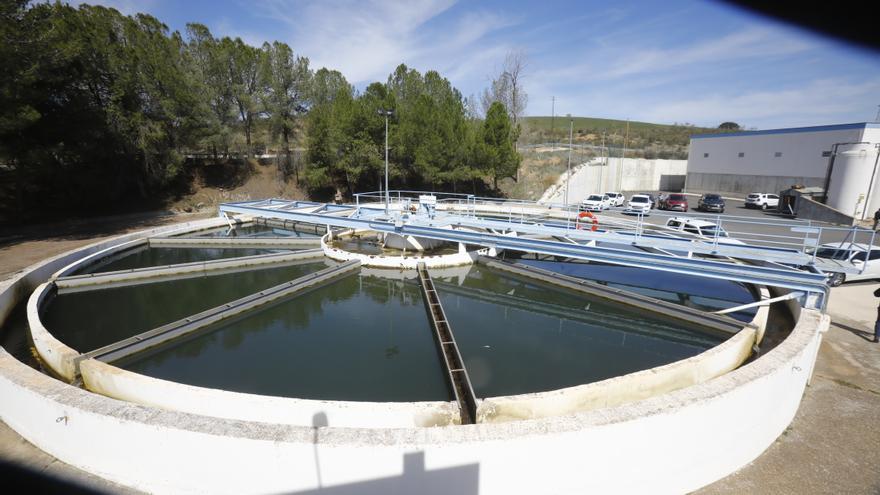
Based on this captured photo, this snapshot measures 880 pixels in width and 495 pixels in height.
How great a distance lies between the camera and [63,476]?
14.9ft

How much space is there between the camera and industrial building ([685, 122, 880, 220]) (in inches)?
906

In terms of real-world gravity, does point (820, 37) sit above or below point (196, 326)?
above

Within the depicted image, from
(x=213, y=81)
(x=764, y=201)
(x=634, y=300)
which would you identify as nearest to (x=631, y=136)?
(x=764, y=201)

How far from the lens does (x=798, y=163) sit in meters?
29.6

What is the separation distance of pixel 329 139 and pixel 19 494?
84.4 ft

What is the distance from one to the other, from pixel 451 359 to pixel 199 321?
5897 millimetres

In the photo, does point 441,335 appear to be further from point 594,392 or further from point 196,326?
point 196,326

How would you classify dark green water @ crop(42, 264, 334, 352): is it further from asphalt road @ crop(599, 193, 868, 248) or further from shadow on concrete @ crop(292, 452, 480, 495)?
asphalt road @ crop(599, 193, 868, 248)

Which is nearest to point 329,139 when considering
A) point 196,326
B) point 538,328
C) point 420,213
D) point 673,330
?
point 420,213

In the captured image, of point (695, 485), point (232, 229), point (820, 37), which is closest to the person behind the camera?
point (820, 37)

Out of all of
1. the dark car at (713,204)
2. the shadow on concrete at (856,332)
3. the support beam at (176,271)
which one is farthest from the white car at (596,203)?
the support beam at (176,271)

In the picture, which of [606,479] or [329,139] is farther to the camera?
[329,139]

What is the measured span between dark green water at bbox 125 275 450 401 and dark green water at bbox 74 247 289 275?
7.22 m

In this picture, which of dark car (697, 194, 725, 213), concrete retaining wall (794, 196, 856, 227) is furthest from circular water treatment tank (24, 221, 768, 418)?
concrete retaining wall (794, 196, 856, 227)
